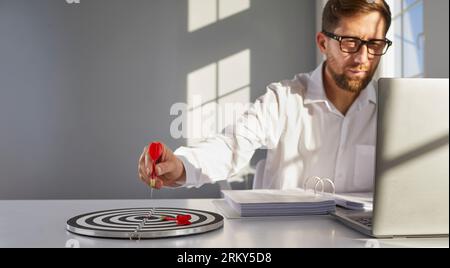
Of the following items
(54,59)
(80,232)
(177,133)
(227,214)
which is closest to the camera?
(80,232)

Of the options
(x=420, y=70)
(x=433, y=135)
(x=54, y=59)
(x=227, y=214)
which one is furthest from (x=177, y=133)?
(x=433, y=135)

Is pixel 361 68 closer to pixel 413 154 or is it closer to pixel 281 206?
pixel 281 206

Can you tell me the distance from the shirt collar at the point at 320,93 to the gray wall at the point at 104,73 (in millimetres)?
1071

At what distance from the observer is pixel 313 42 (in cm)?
270

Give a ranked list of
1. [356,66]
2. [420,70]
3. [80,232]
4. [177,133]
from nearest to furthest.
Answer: [80,232], [356,66], [420,70], [177,133]

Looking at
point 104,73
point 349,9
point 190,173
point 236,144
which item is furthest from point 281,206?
point 104,73

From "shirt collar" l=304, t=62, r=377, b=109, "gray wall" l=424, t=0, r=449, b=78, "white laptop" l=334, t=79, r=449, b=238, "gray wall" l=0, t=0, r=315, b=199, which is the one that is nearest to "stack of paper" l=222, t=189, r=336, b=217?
"white laptop" l=334, t=79, r=449, b=238

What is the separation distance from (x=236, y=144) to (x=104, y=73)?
1.56m

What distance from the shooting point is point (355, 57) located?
64.9 inches

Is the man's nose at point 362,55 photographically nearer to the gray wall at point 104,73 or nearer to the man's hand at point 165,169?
the man's hand at point 165,169

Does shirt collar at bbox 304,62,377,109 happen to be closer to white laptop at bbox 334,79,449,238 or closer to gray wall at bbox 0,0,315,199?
white laptop at bbox 334,79,449,238
